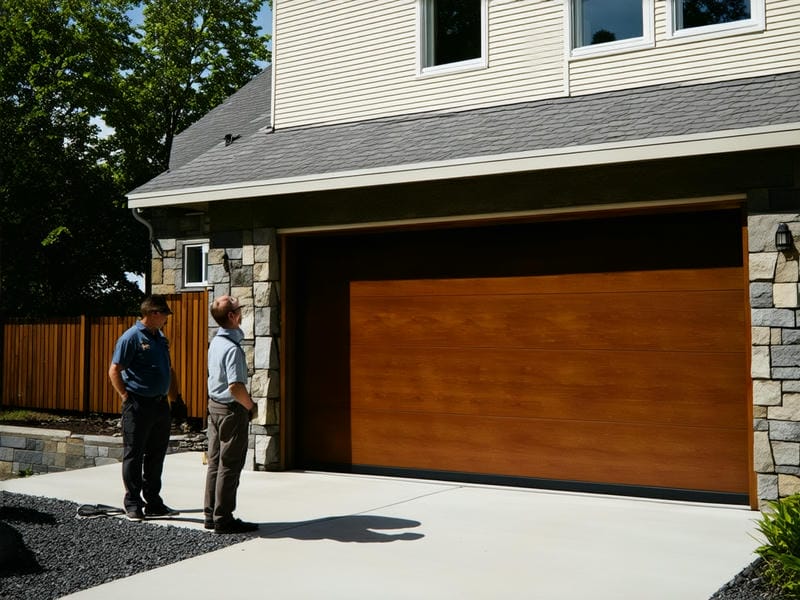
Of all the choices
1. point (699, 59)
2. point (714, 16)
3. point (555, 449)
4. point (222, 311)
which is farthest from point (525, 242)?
point (222, 311)

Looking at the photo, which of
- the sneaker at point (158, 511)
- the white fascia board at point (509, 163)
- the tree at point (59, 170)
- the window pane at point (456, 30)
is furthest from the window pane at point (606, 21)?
the tree at point (59, 170)

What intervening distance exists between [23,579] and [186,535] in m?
1.29

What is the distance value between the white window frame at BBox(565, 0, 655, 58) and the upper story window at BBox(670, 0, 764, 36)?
21cm

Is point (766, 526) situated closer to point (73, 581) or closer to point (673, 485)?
point (673, 485)

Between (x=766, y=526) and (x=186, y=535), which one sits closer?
(x=766, y=526)

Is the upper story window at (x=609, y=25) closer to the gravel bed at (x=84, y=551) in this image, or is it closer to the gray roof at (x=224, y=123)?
the gravel bed at (x=84, y=551)

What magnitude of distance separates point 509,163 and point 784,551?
396cm

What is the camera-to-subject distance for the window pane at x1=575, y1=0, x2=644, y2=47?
870cm

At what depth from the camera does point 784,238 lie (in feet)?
23.2

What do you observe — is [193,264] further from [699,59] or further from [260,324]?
[699,59]

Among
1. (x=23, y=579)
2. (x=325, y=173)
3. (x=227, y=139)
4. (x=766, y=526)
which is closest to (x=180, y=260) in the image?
(x=227, y=139)

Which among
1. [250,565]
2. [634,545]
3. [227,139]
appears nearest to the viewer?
[250,565]

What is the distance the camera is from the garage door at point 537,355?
7.72 m

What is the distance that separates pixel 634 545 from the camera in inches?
243
